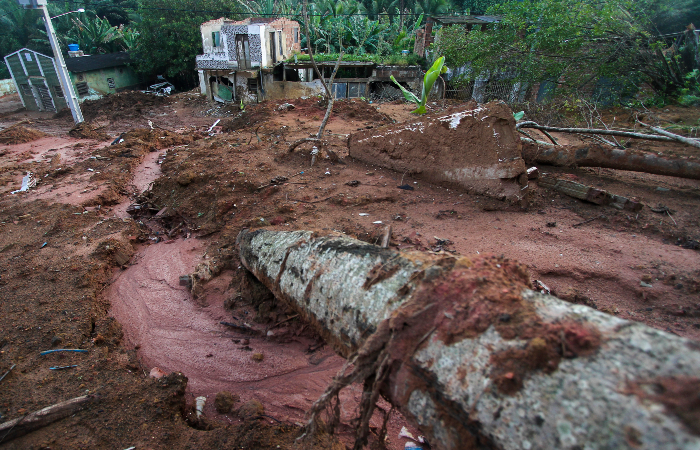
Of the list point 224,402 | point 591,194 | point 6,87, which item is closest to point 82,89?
point 6,87

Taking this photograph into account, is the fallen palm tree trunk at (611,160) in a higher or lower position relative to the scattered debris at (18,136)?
higher

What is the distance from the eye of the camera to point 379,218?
15.1 ft

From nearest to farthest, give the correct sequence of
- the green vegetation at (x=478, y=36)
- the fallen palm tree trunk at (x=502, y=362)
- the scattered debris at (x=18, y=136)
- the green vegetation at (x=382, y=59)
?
the fallen palm tree trunk at (x=502, y=362), the green vegetation at (x=478, y=36), the scattered debris at (x=18, y=136), the green vegetation at (x=382, y=59)

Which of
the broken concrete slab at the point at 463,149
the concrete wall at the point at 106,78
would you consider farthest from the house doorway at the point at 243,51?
the broken concrete slab at the point at 463,149

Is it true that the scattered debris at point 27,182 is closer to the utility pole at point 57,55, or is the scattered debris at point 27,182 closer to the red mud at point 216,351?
the red mud at point 216,351

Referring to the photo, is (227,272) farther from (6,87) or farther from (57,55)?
(6,87)

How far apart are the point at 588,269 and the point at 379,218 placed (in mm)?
2336

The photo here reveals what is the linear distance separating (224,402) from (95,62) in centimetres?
2538

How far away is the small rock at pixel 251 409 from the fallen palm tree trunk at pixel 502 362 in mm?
1131

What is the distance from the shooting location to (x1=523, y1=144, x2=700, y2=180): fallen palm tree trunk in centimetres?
492

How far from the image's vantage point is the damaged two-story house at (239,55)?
17.8 meters

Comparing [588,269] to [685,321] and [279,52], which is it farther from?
[279,52]

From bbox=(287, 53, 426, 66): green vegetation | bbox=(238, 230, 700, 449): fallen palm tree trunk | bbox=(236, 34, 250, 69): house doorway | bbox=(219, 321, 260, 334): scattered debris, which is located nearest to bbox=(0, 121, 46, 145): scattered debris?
bbox=(236, 34, 250, 69): house doorway

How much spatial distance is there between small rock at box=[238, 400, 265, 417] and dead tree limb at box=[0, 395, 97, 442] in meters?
1.06
